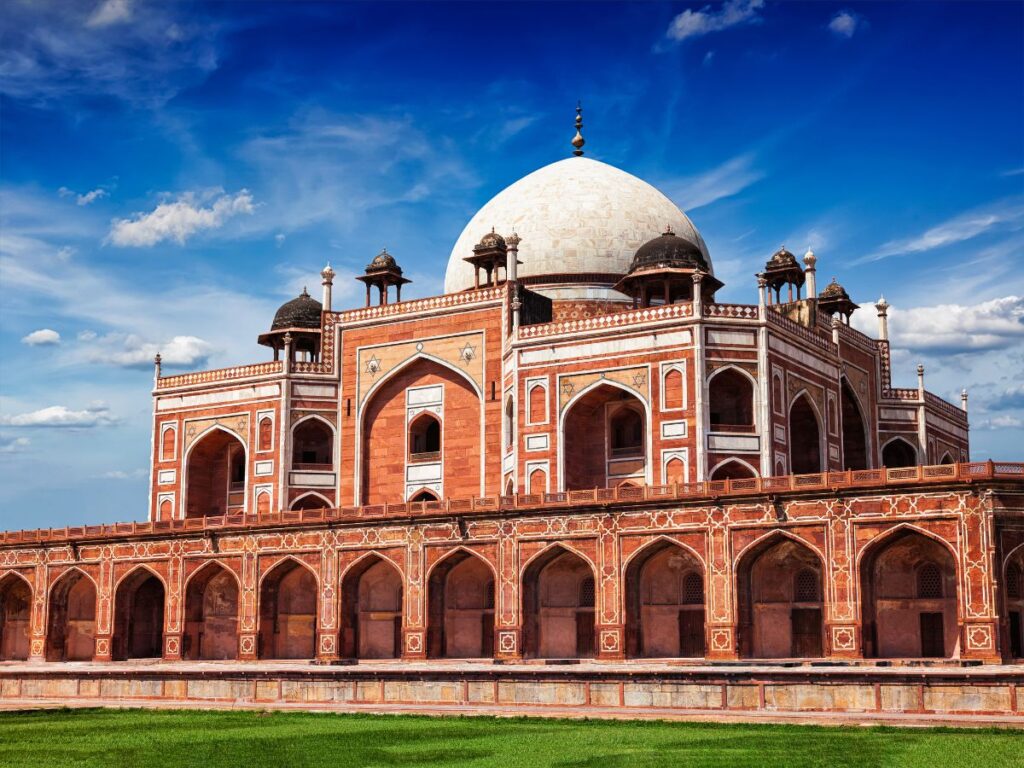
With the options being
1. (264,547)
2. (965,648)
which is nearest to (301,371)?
(264,547)

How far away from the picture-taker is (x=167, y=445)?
41562 mm

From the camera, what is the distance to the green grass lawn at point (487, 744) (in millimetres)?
16578

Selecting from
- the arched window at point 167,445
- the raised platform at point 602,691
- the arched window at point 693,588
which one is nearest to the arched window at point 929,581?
the raised platform at point 602,691

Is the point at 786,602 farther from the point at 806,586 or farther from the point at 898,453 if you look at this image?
the point at 898,453

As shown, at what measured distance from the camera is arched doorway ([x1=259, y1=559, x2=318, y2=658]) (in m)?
34.5

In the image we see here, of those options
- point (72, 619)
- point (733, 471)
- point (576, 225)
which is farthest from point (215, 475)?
point (733, 471)

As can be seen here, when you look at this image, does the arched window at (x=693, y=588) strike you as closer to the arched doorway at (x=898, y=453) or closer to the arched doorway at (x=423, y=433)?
the arched doorway at (x=423, y=433)

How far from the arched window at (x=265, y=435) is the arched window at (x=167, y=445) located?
3.41m

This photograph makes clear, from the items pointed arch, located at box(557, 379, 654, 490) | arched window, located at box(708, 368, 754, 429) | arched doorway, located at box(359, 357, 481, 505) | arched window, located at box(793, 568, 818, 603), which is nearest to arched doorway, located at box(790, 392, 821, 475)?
arched window, located at box(708, 368, 754, 429)

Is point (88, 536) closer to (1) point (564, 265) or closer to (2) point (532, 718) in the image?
(1) point (564, 265)

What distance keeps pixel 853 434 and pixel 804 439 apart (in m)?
5.16

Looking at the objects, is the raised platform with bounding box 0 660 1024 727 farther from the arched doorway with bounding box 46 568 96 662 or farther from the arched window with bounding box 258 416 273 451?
the arched window with bounding box 258 416 273 451

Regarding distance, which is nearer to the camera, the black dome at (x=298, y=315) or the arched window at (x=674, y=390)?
the arched window at (x=674, y=390)

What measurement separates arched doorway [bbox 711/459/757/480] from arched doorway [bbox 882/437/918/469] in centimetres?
1052
